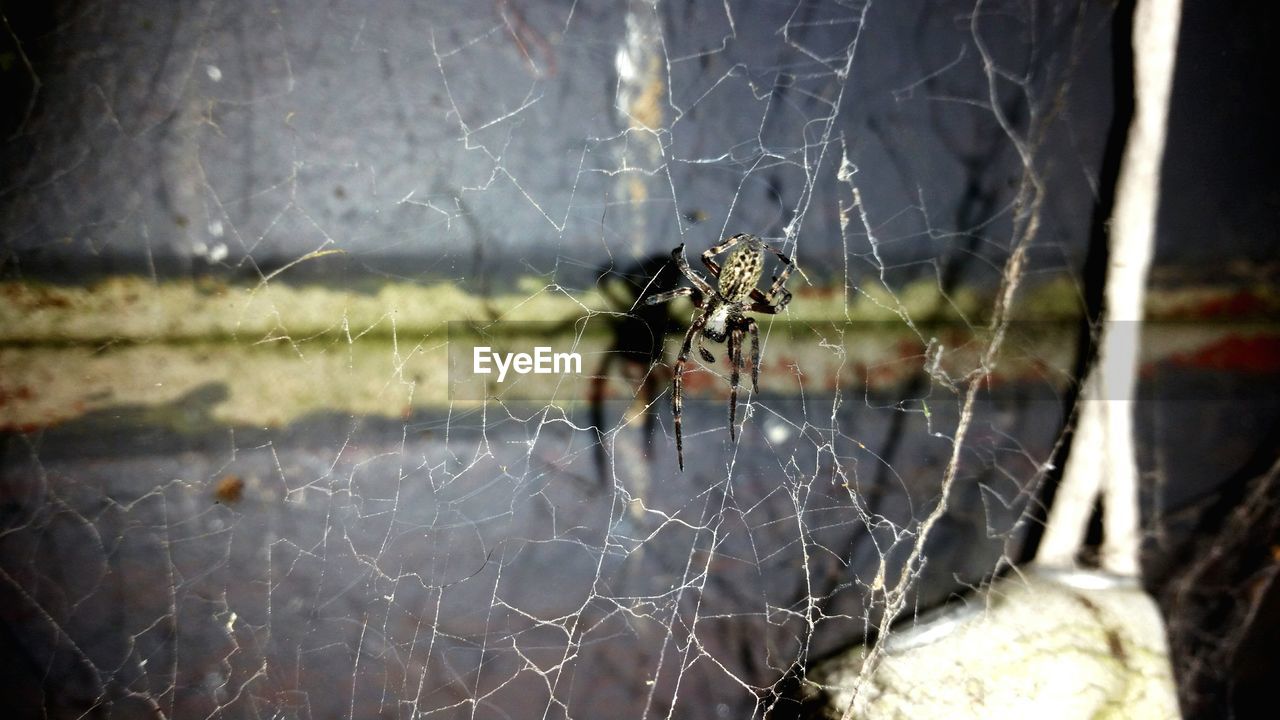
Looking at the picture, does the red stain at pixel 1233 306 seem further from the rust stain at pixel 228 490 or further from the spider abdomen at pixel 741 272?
the rust stain at pixel 228 490

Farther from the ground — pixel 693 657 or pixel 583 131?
pixel 583 131

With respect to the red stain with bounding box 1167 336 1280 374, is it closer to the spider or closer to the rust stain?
the spider

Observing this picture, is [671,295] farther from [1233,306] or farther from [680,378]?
[1233,306]

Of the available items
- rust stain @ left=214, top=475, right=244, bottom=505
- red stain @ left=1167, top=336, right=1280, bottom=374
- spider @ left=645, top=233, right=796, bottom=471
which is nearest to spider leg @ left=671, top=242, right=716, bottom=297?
spider @ left=645, top=233, right=796, bottom=471

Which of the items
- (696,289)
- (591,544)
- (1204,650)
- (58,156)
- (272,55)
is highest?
(272,55)

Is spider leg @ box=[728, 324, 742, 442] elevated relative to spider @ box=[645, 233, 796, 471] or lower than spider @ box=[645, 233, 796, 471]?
lower

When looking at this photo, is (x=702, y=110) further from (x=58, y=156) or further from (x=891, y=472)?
(x=58, y=156)

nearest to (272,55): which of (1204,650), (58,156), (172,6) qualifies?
(172,6)
